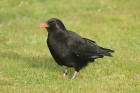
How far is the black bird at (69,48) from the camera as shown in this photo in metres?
8.38

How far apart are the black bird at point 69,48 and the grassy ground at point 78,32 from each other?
392mm

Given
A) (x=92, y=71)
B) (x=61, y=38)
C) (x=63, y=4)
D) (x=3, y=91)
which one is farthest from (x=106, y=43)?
(x=63, y=4)

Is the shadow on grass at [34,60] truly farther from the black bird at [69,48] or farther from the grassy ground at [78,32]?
the black bird at [69,48]

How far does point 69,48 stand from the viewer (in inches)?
332

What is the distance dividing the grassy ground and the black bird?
0.39 metres

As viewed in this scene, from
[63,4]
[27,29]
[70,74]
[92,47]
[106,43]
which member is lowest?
[63,4]

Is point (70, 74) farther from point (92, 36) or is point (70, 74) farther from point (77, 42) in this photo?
point (92, 36)

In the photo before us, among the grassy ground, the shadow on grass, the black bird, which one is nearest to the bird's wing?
the black bird

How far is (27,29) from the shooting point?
14.4m

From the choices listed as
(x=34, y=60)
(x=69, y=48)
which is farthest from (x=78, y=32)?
(x=69, y=48)

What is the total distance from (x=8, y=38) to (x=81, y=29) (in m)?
3.02

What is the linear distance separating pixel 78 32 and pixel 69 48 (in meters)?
5.72

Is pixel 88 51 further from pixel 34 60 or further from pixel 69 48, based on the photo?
pixel 34 60

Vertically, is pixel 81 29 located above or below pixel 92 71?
below
